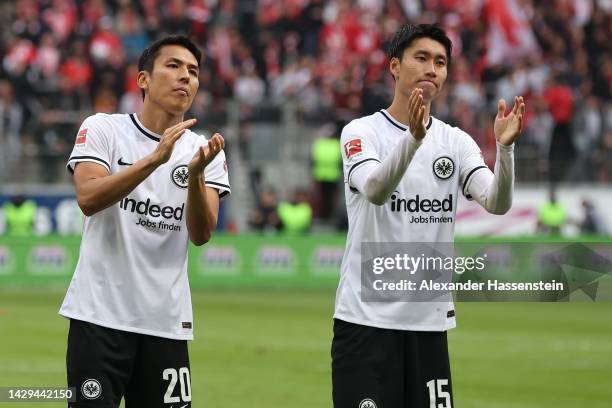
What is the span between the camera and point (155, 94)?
6238 mm

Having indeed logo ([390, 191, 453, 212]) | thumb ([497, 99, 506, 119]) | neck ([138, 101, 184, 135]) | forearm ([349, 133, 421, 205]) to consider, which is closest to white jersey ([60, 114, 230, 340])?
neck ([138, 101, 184, 135])

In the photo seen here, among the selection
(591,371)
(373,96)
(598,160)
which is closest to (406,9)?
(373,96)

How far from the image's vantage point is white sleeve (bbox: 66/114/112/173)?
6086 millimetres

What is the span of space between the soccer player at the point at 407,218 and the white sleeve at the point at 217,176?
61cm

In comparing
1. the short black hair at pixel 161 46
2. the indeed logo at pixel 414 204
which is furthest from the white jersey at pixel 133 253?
the indeed logo at pixel 414 204

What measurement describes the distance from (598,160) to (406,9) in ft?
20.6

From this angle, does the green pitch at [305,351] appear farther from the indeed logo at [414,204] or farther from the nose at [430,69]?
the nose at [430,69]

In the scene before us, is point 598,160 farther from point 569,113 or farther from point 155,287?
point 155,287

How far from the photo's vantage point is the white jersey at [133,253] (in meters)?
6.09

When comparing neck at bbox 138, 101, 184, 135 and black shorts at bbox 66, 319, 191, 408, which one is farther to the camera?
neck at bbox 138, 101, 184, 135

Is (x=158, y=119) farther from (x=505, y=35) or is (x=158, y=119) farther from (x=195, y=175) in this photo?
(x=505, y=35)

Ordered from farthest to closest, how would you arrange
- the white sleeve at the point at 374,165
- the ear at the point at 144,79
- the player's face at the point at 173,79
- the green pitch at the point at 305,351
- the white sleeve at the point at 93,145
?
the green pitch at the point at 305,351 → the ear at the point at 144,79 → the player's face at the point at 173,79 → the white sleeve at the point at 93,145 → the white sleeve at the point at 374,165

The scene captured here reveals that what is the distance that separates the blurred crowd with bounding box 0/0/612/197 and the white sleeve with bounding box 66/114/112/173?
1810 centimetres

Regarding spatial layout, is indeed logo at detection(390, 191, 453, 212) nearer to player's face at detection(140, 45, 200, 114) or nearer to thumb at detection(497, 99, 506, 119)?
thumb at detection(497, 99, 506, 119)
